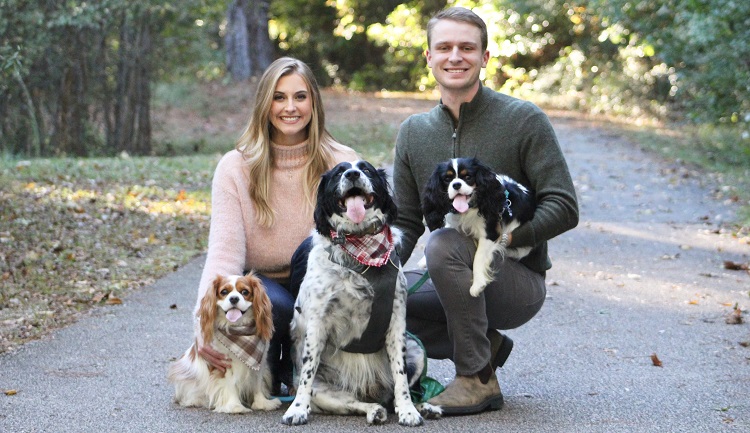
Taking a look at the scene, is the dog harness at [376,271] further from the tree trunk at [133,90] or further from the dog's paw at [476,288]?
the tree trunk at [133,90]

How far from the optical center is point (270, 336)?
13.6 ft

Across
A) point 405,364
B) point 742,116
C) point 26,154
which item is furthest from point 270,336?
point 742,116

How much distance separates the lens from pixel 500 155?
14.2 ft

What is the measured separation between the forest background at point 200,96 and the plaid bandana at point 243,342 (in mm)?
2109

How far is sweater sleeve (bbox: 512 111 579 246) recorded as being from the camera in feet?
13.6

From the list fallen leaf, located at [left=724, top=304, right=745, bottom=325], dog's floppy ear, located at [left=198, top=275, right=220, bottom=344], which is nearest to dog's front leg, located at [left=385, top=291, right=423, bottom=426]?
dog's floppy ear, located at [left=198, top=275, right=220, bottom=344]

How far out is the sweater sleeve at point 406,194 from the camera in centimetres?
457

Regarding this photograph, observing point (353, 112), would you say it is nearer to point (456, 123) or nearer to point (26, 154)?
point (26, 154)

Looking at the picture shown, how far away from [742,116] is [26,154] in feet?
38.5

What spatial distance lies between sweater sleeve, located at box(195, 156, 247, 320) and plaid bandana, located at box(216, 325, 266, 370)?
234 millimetres

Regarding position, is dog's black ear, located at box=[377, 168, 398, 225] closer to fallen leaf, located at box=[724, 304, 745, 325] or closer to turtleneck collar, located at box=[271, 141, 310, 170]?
turtleneck collar, located at box=[271, 141, 310, 170]

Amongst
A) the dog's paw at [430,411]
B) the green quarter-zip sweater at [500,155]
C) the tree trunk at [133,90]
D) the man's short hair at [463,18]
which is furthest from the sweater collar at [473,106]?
the tree trunk at [133,90]

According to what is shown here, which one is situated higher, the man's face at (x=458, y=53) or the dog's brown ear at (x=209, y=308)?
the man's face at (x=458, y=53)

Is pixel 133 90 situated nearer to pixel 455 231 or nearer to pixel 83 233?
pixel 83 233
